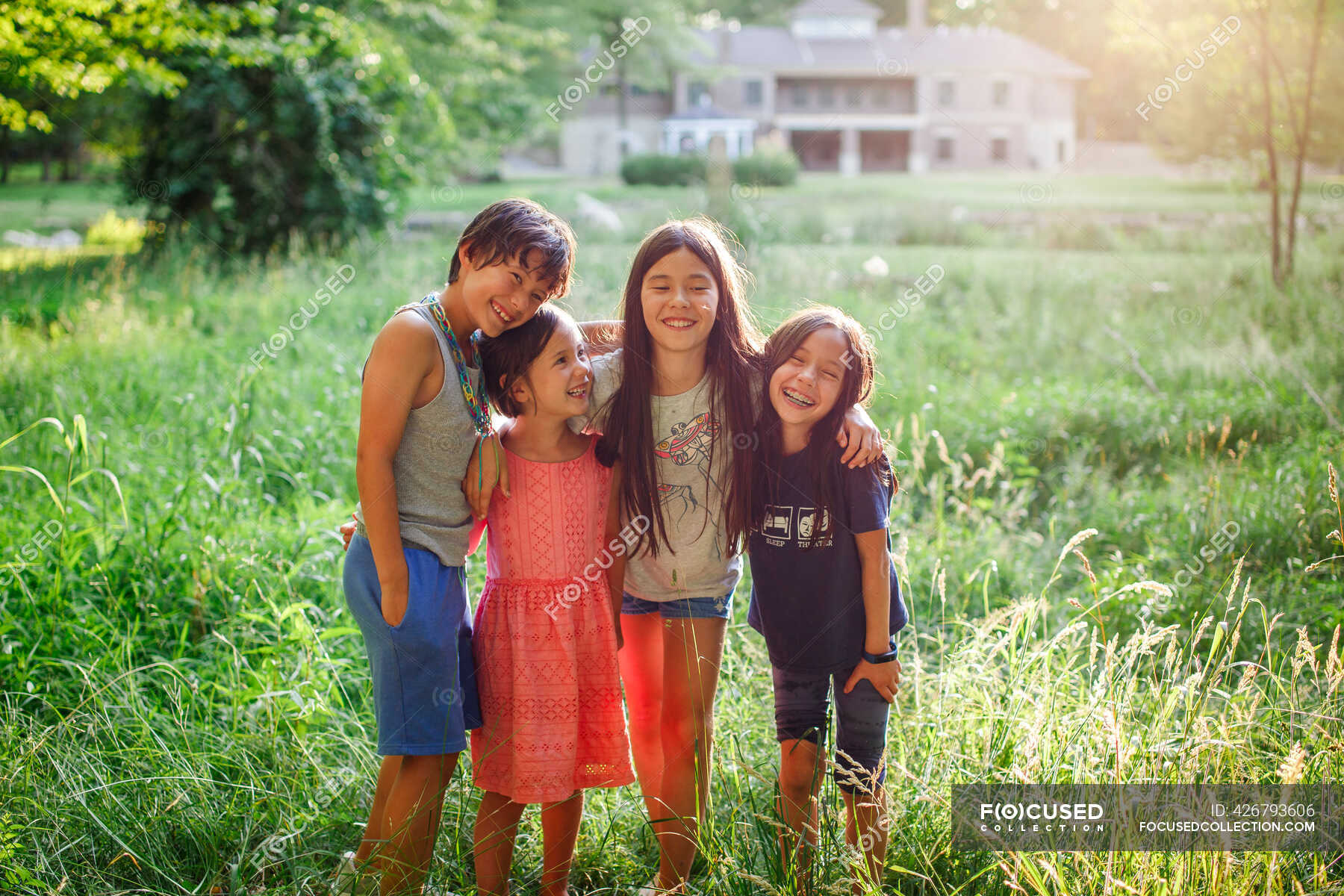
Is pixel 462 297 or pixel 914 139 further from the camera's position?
pixel 914 139

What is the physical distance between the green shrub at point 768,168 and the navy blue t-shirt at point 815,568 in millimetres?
22002

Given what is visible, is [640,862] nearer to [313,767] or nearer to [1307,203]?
[313,767]

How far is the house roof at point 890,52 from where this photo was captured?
1335 inches

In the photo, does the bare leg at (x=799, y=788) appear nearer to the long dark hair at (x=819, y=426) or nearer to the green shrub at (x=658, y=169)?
the long dark hair at (x=819, y=426)

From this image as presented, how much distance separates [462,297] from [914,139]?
40.5 m

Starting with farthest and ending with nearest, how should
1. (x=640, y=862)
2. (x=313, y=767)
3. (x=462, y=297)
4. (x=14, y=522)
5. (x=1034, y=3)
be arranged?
(x=1034, y=3) < (x=14, y=522) < (x=313, y=767) < (x=640, y=862) < (x=462, y=297)

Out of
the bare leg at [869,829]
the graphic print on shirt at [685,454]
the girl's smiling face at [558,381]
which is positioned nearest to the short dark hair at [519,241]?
the girl's smiling face at [558,381]

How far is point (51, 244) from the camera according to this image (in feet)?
50.2

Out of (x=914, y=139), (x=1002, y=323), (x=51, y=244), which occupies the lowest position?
(x=1002, y=323)

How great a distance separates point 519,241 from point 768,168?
22.9 metres

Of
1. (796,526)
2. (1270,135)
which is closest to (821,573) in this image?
(796,526)

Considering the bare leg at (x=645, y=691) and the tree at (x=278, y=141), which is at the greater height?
the tree at (x=278, y=141)

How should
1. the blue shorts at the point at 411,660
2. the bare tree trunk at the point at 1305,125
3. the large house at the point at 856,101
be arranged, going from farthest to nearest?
the large house at the point at 856,101 < the bare tree trunk at the point at 1305,125 < the blue shorts at the point at 411,660

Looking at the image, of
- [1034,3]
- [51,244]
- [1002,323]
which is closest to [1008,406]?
[1002,323]
